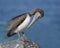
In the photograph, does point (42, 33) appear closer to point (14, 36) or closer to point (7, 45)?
point (14, 36)

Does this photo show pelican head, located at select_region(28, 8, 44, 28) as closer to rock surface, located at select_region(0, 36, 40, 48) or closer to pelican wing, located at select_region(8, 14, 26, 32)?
pelican wing, located at select_region(8, 14, 26, 32)

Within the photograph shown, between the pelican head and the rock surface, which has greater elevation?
the pelican head

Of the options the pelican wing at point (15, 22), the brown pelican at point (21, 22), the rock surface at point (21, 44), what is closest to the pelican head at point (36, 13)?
the brown pelican at point (21, 22)

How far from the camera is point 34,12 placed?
518 centimetres

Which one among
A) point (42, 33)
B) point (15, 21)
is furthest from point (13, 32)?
point (42, 33)

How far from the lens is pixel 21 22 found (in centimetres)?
523

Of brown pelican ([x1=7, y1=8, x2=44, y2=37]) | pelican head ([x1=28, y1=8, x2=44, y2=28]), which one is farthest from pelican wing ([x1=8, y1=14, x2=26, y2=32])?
pelican head ([x1=28, y1=8, x2=44, y2=28])

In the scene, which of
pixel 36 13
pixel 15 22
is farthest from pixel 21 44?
pixel 36 13

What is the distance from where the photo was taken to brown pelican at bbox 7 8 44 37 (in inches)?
202

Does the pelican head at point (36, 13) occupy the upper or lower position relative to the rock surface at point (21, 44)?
upper

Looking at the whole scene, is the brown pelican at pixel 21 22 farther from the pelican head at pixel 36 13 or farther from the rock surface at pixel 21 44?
the rock surface at pixel 21 44

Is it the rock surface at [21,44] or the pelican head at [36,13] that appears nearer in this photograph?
the rock surface at [21,44]

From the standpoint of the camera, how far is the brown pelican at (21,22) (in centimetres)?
513

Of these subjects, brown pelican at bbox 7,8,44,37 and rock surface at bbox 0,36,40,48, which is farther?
brown pelican at bbox 7,8,44,37
